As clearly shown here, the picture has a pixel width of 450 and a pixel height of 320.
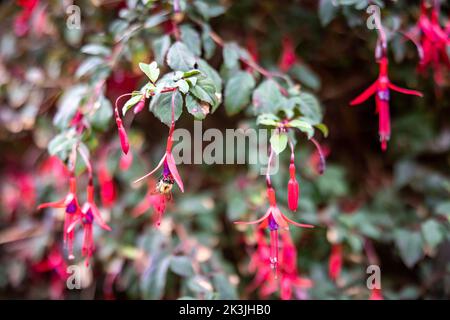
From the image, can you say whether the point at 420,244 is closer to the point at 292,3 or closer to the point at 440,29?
the point at 440,29

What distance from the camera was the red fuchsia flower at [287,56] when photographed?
1082 mm

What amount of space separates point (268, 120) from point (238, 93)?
127 mm

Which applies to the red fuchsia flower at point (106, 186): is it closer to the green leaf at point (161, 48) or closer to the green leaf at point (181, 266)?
the green leaf at point (181, 266)

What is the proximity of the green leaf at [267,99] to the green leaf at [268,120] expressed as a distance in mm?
51

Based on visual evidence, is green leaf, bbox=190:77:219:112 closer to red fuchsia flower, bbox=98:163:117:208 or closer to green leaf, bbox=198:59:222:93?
green leaf, bbox=198:59:222:93

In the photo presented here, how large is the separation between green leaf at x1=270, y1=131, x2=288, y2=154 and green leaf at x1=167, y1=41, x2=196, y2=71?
0.57 ft

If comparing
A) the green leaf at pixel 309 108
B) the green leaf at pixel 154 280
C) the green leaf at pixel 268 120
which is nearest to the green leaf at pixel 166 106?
the green leaf at pixel 268 120

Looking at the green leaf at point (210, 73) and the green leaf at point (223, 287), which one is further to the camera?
the green leaf at point (223, 287)

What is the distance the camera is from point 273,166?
97cm

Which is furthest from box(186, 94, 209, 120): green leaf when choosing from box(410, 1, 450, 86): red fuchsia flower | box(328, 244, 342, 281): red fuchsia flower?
box(328, 244, 342, 281): red fuchsia flower

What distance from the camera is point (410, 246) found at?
97 cm
